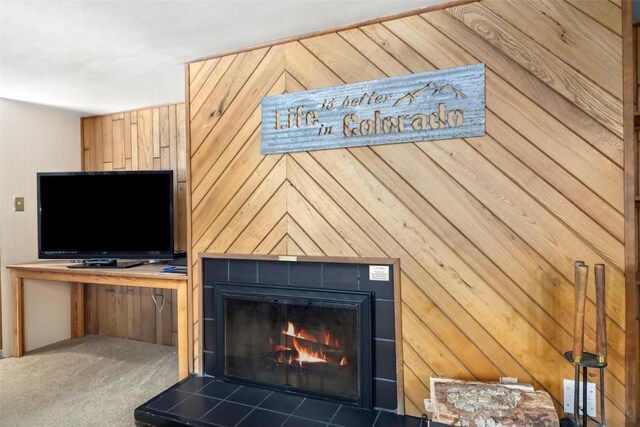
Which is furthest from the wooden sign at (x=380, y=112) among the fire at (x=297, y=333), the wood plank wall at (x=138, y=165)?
the wood plank wall at (x=138, y=165)

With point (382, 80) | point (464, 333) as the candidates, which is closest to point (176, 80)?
point (382, 80)

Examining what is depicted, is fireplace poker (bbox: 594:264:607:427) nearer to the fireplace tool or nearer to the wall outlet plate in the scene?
the fireplace tool

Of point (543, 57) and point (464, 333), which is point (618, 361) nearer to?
point (464, 333)

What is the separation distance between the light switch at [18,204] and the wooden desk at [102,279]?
1.69 ft

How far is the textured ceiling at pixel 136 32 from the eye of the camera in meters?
1.89

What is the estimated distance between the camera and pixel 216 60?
97.0 inches

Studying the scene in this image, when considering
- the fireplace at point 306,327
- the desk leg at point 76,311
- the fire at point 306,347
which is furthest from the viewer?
the desk leg at point 76,311

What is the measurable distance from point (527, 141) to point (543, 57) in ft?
1.35

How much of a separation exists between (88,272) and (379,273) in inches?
90.2

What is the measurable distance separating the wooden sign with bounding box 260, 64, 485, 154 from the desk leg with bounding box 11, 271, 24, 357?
2.64 metres

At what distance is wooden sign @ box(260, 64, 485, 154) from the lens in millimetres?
1886

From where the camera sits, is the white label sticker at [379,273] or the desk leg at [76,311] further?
the desk leg at [76,311]

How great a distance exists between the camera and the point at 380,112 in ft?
6.71

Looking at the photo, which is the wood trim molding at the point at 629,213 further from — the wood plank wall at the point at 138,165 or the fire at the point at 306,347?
the wood plank wall at the point at 138,165
